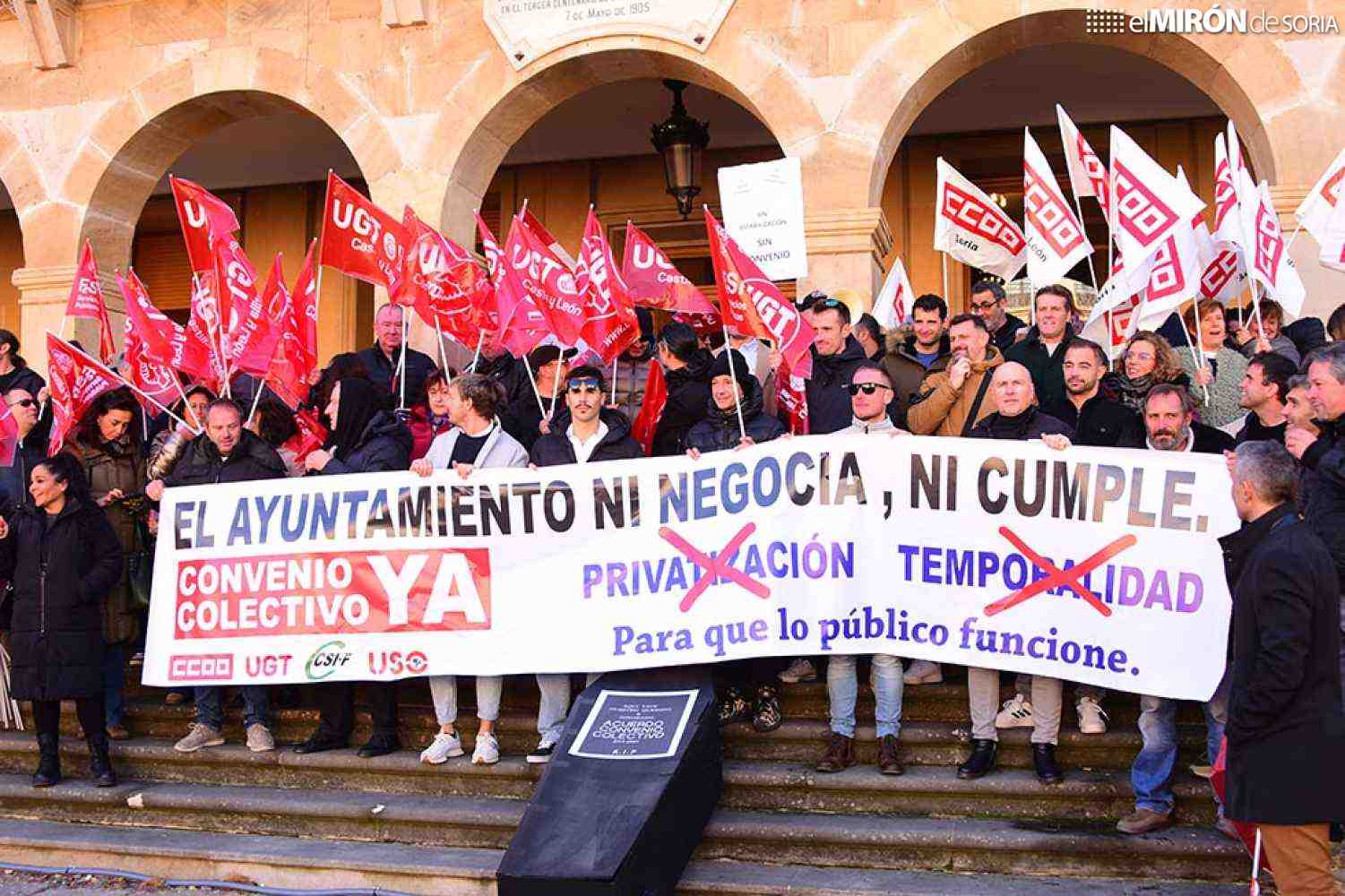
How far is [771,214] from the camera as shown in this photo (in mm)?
9125

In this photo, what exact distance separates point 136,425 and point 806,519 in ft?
15.5

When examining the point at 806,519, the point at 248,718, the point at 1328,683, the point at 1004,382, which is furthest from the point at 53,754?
the point at 1328,683

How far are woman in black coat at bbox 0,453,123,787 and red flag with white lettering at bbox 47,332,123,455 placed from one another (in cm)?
59

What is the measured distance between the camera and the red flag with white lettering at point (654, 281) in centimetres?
888

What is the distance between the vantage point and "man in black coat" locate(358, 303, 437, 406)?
9.64 metres

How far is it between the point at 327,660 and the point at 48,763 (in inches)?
69.6

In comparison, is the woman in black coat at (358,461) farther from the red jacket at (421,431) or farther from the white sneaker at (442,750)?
the white sneaker at (442,750)

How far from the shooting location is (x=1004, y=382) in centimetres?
707

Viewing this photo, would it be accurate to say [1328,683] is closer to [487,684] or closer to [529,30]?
[487,684]

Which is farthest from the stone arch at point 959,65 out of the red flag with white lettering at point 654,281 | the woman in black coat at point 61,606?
the woman in black coat at point 61,606

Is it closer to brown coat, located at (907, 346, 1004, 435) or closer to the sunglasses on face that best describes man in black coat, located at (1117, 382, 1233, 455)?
brown coat, located at (907, 346, 1004, 435)

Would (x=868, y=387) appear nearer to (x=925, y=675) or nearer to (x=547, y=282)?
(x=925, y=675)

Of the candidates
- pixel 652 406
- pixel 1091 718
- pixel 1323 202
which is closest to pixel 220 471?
pixel 652 406

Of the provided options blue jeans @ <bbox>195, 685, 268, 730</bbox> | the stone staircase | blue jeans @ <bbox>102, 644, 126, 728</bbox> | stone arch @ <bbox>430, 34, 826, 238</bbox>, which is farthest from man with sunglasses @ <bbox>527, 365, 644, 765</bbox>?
stone arch @ <bbox>430, 34, 826, 238</bbox>
